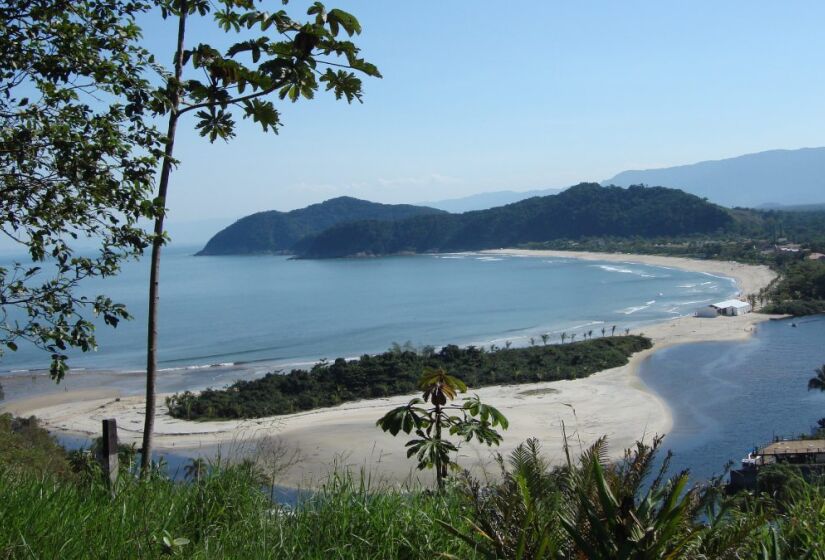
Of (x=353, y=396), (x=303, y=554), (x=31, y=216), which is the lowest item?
(x=353, y=396)

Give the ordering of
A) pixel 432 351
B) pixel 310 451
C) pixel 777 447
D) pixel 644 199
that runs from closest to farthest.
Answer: pixel 777 447
pixel 310 451
pixel 432 351
pixel 644 199

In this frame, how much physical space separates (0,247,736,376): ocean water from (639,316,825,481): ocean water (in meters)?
9.12

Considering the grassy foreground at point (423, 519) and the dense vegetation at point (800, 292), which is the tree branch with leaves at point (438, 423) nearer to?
the grassy foreground at point (423, 519)

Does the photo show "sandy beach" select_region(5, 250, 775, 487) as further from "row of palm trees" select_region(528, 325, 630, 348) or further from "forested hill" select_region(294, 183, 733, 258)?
"forested hill" select_region(294, 183, 733, 258)

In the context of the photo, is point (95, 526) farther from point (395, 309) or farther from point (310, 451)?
point (395, 309)

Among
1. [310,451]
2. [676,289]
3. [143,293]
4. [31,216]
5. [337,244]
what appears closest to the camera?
[31,216]

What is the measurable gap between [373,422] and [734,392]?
39.4ft

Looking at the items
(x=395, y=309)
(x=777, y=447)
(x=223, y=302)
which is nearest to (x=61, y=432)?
(x=777, y=447)

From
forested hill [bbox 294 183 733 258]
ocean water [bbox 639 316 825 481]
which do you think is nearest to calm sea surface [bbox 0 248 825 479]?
ocean water [bbox 639 316 825 481]

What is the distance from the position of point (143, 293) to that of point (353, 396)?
56828 mm

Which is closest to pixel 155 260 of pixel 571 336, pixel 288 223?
pixel 571 336

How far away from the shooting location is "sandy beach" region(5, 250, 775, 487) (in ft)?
65.6

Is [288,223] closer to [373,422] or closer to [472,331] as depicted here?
[472,331]

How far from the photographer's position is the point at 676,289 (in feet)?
204
